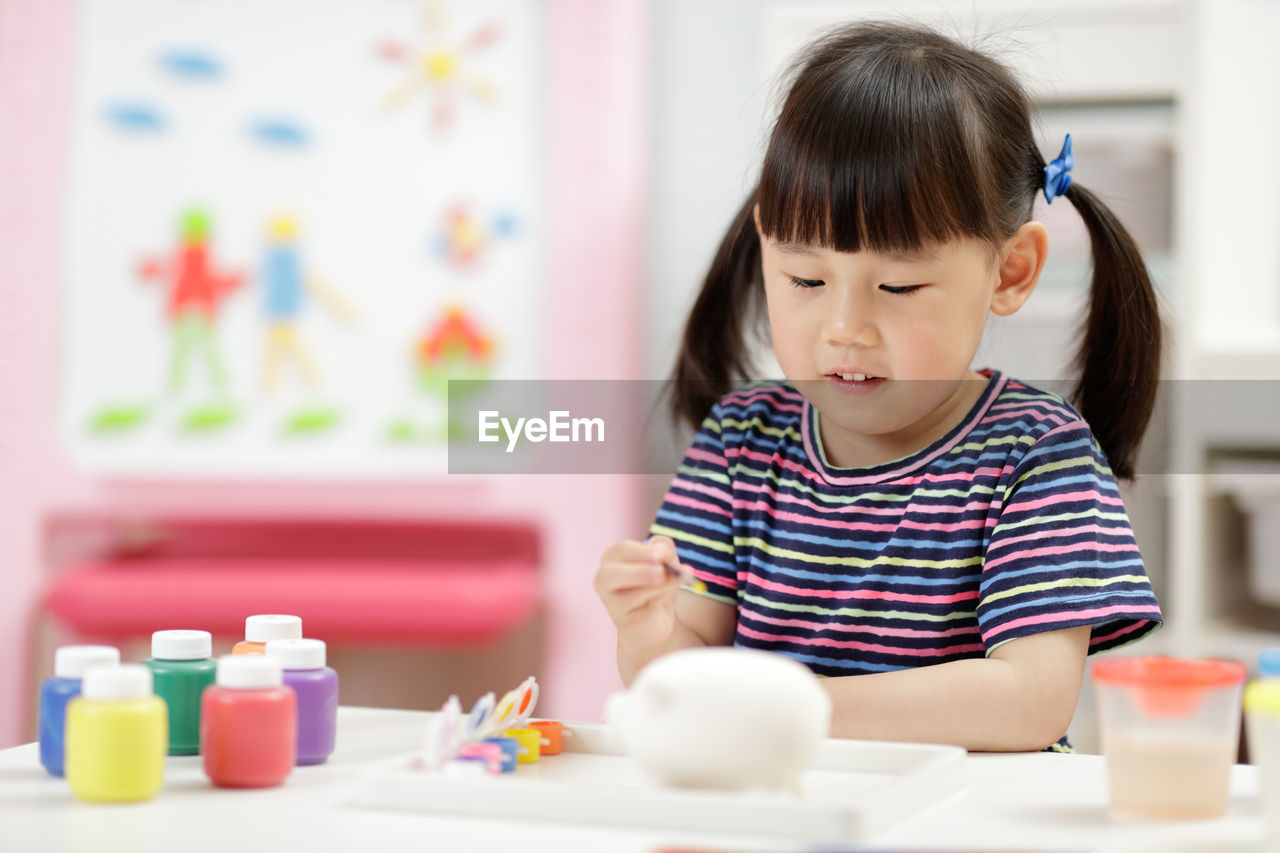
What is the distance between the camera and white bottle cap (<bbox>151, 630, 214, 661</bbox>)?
24.9 inches

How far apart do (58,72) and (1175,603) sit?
1.67 m

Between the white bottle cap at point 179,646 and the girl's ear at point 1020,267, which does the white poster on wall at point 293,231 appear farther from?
the white bottle cap at point 179,646

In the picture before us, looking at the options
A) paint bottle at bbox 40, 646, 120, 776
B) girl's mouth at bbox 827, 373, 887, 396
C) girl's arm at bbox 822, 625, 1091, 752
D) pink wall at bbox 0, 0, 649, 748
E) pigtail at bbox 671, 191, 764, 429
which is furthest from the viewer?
pink wall at bbox 0, 0, 649, 748

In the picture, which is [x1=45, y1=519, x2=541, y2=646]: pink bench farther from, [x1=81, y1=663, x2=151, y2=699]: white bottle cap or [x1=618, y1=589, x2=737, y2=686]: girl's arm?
[x1=81, y1=663, x2=151, y2=699]: white bottle cap

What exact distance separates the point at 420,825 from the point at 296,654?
0.46 feet

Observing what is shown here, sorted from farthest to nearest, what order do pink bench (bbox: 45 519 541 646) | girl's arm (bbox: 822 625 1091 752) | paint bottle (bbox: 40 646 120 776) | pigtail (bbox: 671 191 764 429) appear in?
1. pink bench (bbox: 45 519 541 646)
2. pigtail (bbox: 671 191 764 429)
3. girl's arm (bbox: 822 625 1091 752)
4. paint bottle (bbox: 40 646 120 776)

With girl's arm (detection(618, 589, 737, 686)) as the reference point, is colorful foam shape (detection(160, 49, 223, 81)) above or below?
above

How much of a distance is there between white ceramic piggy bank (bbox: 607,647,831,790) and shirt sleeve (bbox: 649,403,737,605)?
43cm

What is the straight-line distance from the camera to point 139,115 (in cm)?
203

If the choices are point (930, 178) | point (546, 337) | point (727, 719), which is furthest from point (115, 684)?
point (546, 337)

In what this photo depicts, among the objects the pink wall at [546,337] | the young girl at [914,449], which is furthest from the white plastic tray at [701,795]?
the pink wall at [546,337]

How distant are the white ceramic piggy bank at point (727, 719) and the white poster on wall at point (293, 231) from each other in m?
1.55

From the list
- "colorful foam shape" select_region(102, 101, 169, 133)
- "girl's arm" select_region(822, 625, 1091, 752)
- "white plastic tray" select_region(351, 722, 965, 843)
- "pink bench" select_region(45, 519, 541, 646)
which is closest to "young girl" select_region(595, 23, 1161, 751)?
"girl's arm" select_region(822, 625, 1091, 752)

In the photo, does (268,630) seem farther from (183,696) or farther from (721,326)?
(721,326)
